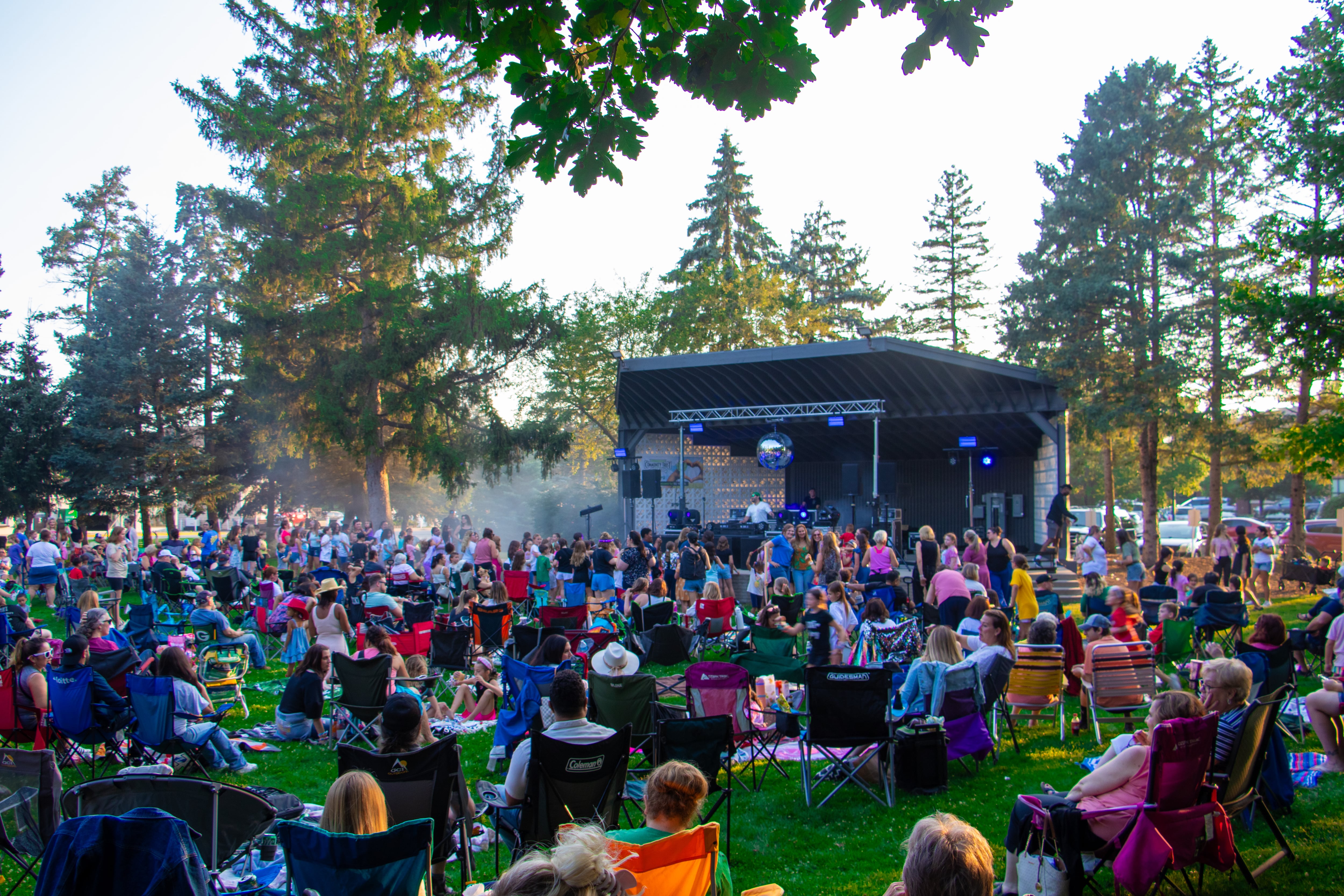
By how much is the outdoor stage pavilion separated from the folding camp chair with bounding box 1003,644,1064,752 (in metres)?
10.4

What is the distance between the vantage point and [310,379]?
21.9 meters

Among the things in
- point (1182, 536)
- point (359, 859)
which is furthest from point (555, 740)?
point (1182, 536)

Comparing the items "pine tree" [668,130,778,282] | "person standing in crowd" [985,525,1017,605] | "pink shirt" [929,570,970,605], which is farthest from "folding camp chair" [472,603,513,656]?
"pine tree" [668,130,778,282]

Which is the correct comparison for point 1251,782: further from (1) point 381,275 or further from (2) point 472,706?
(1) point 381,275

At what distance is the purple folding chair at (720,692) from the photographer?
221 inches

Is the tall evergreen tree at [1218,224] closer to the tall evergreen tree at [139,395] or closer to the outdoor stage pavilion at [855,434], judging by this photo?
the outdoor stage pavilion at [855,434]

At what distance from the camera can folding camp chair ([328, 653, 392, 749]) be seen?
19.5 ft

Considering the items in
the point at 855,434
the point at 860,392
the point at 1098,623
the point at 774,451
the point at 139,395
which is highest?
the point at 139,395

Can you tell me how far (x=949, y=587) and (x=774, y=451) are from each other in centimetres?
1044

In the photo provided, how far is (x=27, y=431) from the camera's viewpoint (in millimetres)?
23688

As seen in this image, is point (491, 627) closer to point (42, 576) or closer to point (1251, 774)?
point (1251, 774)

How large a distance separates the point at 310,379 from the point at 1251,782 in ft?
71.8

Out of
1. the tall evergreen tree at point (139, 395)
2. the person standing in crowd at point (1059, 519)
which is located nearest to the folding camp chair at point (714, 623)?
→ the person standing in crowd at point (1059, 519)

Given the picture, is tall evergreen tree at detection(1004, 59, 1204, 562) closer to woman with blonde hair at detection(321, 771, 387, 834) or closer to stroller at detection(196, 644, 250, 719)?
stroller at detection(196, 644, 250, 719)
